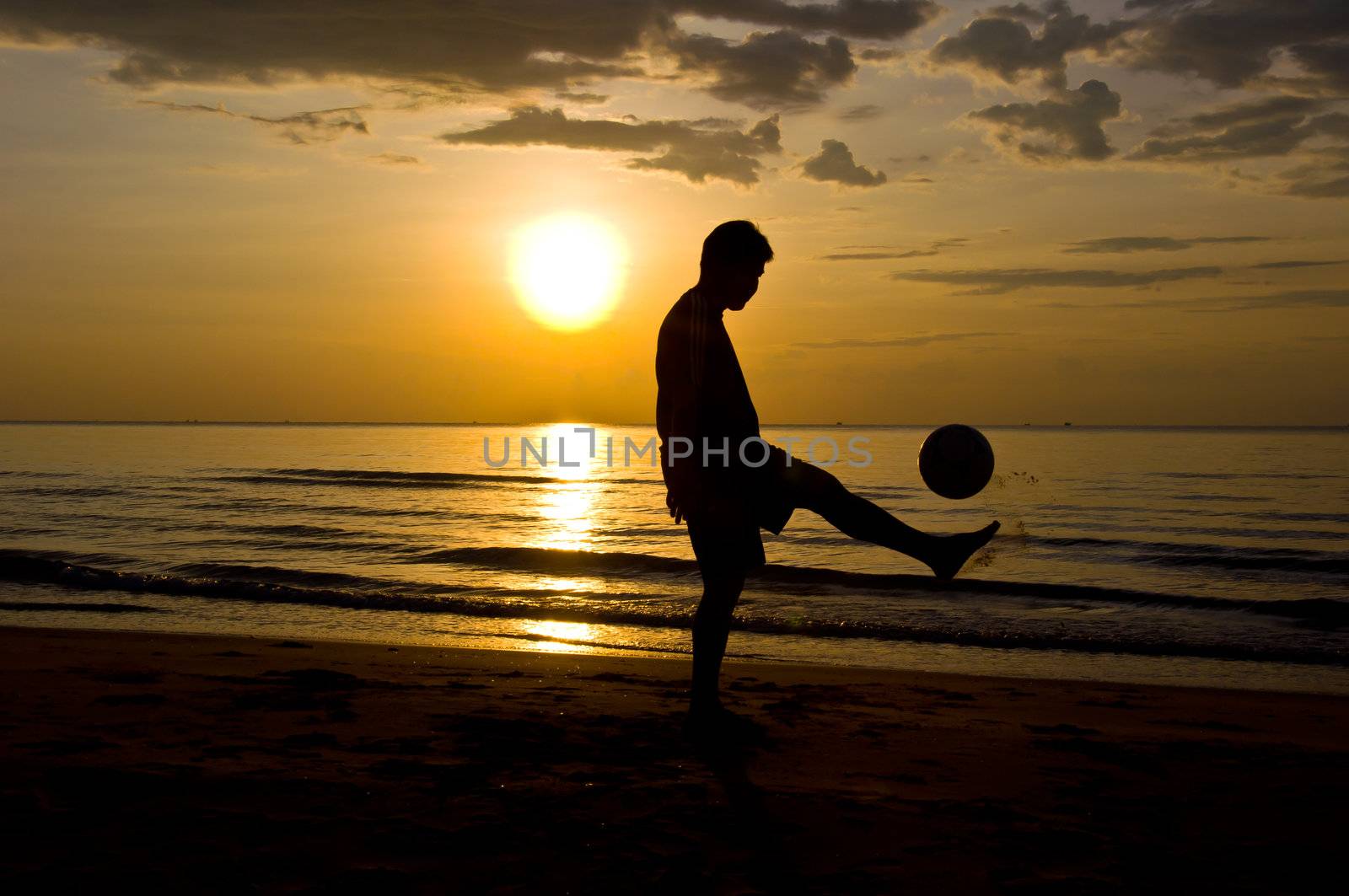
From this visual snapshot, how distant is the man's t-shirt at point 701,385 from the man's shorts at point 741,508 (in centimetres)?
6

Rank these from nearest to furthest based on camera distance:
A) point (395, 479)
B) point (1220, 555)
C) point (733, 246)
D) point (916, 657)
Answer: point (733, 246) → point (916, 657) → point (1220, 555) → point (395, 479)

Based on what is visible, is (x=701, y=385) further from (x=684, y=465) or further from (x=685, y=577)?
(x=685, y=577)

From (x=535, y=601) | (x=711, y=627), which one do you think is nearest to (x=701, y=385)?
(x=711, y=627)

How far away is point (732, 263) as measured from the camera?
4801 millimetres

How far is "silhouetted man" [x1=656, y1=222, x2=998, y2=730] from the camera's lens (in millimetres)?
4637

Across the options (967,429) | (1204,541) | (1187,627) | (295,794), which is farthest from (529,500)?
(295,794)

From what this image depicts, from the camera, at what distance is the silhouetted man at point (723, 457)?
464 centimetres

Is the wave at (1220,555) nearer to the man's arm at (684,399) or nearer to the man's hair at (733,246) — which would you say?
the man's hair at (733,246)

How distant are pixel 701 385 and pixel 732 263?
2.02 feet

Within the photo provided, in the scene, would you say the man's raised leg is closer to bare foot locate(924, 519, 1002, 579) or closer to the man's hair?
bare foot locate(924, 519, 1002, 579)

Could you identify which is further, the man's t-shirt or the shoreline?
the shoreline

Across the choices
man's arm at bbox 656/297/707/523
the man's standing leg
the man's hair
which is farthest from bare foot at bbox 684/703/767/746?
the man's hair

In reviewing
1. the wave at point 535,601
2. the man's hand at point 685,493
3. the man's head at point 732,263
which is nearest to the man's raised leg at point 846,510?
the man's hand at point 685,493

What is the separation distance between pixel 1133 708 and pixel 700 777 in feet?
12.3
